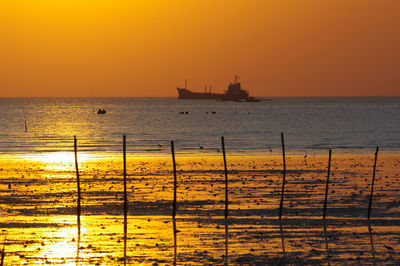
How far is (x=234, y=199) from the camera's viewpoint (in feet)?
95.0

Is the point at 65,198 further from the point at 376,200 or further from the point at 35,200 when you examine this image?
the point at 376,200

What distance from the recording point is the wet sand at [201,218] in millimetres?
18578

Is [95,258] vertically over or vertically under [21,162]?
under

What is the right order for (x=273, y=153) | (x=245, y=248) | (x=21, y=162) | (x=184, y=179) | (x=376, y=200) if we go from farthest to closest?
(x=273, y=153), (x=21, y=162), (x=184, y=179), (x=376, y=200), (x=245, y=248)

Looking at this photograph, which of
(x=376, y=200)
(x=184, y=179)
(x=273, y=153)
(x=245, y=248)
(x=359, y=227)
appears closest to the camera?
(x=245, y=248)

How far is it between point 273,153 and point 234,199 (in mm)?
29225

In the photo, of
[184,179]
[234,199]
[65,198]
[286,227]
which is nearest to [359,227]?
[286,227]

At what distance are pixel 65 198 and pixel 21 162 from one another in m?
20.0

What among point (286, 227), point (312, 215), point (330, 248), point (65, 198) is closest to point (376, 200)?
point (312, 215)

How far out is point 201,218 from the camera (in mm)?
24531

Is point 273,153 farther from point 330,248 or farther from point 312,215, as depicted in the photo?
point 330,248

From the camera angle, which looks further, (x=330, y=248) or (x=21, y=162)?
(x=21, y=162)

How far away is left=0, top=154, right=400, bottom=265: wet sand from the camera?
61.0ft

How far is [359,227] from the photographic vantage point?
22.6 m
